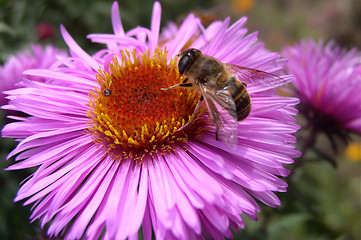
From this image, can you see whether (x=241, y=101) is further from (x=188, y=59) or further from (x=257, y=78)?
(x=188, y=59)

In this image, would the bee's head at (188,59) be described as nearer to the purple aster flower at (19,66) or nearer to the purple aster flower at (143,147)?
the purple aster flower at (143,147)

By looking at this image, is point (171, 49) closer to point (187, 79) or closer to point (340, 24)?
point (187, 79)

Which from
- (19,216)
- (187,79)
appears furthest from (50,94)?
(19,216)

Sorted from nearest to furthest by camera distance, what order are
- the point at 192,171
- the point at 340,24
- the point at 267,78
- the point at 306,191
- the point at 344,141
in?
the point at 192,171 → the point at 267,78 → the point at 344,141 → the point at 306,191 → the point at 340,24

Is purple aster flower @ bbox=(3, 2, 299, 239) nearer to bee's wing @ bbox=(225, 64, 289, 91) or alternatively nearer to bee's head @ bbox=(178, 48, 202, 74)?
bee's wing @ bbox=(225, 64, 289, 91)

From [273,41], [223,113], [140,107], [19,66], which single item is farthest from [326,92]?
[273,41]

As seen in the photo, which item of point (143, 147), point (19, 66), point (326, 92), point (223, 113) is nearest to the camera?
point (223, 113)
